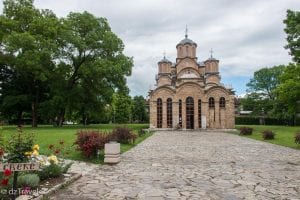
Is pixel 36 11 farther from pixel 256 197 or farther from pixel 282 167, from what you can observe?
pixel 256 197

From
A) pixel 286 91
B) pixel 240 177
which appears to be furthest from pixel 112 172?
pixel 286 91

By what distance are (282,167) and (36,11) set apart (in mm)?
35948

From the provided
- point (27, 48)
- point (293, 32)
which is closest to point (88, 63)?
point (27, 48)

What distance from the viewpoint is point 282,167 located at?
11398 mm

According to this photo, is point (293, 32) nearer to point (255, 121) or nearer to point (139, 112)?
point (255, 121)

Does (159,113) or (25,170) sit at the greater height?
(159,113)

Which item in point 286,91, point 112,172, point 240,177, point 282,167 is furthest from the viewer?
point 286,91

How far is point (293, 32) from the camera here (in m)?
29.2

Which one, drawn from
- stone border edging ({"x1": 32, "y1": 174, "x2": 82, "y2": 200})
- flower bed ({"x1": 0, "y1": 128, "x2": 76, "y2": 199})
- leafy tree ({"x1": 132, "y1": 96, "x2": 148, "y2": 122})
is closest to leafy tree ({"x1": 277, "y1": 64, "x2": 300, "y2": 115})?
stone border edging ({"x1": 32, "y1": 174, "x2": 82, "y2": 200})

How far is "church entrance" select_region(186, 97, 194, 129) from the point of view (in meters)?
Result: 45.4

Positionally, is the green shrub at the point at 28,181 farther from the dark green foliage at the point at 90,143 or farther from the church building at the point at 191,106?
the church building at the point at 191,106

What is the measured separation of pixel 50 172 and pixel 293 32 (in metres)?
27.0

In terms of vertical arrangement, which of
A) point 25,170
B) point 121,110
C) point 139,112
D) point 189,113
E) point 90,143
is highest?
point 139,112

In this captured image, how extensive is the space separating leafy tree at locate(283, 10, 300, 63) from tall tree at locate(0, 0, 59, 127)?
23752 mm
